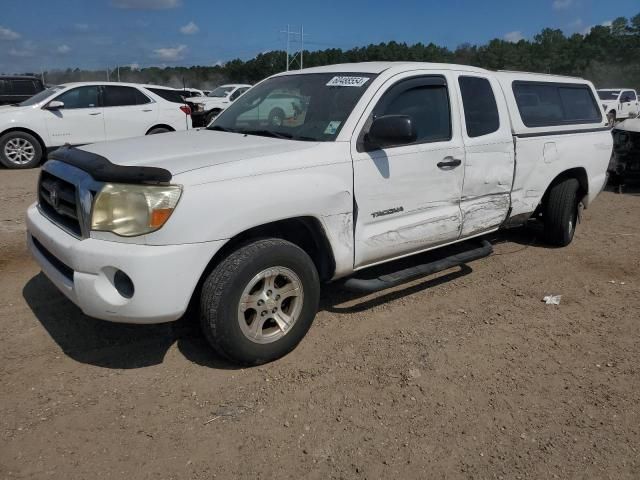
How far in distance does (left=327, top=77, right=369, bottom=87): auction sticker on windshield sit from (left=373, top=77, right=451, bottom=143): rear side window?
0.20 meters

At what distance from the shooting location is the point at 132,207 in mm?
2891

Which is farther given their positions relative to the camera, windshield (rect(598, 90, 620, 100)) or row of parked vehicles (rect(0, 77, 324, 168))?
windshield (rect(598, 90, 620, 100))

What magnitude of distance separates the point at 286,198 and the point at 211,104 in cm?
1674

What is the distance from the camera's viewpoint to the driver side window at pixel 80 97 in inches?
431

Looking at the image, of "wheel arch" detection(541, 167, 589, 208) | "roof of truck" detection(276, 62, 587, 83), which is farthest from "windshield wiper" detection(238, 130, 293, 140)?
"wheel arch" detection(541, 167, 589, 208)

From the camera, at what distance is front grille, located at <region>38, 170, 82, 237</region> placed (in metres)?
3.16

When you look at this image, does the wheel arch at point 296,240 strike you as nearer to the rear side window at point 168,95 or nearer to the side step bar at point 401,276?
the side step bar at point 401,276

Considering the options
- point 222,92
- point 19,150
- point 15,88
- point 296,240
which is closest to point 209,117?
point 222,92

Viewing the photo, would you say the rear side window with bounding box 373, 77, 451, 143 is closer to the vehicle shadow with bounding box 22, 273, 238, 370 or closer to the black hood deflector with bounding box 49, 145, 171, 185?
the black hood deflector with bounding box 49, 145, 171, 185

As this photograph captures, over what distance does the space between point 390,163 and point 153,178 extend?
1644 millimetres

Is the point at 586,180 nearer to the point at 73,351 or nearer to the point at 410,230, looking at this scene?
the point at 410,230

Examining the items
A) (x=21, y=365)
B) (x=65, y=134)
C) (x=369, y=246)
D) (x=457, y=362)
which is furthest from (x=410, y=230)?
(x=65, y=134)

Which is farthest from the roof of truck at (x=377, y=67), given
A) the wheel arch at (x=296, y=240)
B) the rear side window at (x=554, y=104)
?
the wheel arch at (x=296, y=240)

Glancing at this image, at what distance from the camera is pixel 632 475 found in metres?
2.56
